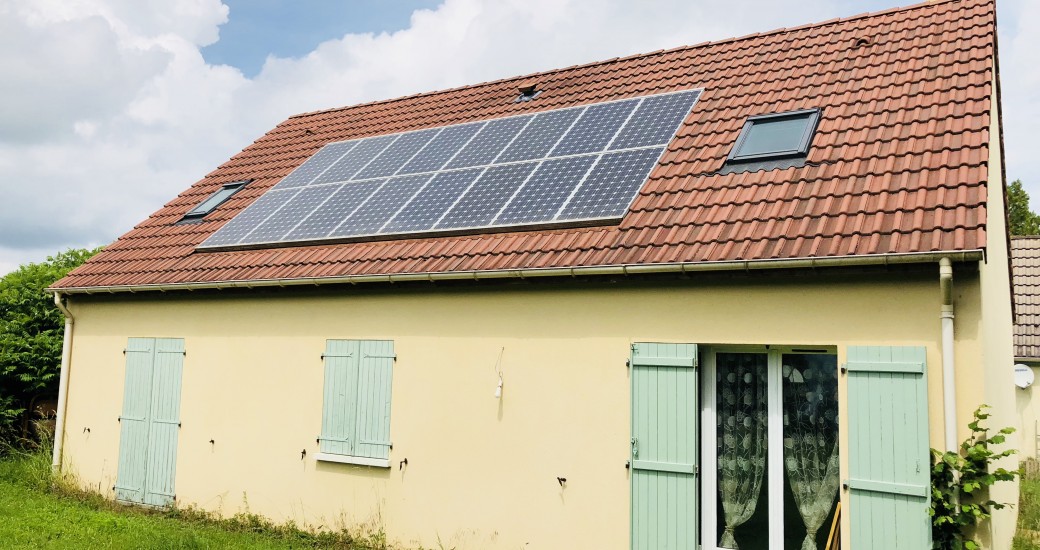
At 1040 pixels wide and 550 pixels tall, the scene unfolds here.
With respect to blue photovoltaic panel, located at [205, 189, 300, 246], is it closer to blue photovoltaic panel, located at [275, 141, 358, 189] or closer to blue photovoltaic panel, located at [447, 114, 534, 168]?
blue photovoltaic panel, located at [275, 141, 358, 189]

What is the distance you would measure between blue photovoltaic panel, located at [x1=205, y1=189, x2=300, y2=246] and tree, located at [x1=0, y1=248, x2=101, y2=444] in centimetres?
350

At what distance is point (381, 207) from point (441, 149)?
1389 millimetres

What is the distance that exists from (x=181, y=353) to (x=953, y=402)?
814 centimetres

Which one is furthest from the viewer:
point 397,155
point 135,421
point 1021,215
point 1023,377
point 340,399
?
point 1021,215

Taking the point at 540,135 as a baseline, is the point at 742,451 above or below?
below

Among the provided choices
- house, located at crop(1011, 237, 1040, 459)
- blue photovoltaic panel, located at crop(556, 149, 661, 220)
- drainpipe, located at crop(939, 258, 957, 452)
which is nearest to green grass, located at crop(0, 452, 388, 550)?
blue photovoltaic panel, located at crop(556, 149, 661, 220)

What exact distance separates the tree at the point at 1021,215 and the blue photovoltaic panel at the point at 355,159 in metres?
33.4

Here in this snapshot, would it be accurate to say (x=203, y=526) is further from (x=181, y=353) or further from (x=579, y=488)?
(x=579, y=488)

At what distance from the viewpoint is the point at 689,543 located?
6215 mm

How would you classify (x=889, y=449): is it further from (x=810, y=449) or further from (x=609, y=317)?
(x=609, y=317)

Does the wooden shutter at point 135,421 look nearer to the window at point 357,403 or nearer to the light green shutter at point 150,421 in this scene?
the light green shutter at point 150,421

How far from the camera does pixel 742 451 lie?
6.33 meters

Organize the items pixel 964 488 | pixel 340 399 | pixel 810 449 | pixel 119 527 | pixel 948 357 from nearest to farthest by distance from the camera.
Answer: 1. pixel 964 488
2. pixel 948 357
3. pixel 810 449
4. pixel 340 399
5. pixel 119 527

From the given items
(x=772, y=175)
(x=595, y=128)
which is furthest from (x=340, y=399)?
(x=772, y=175)
